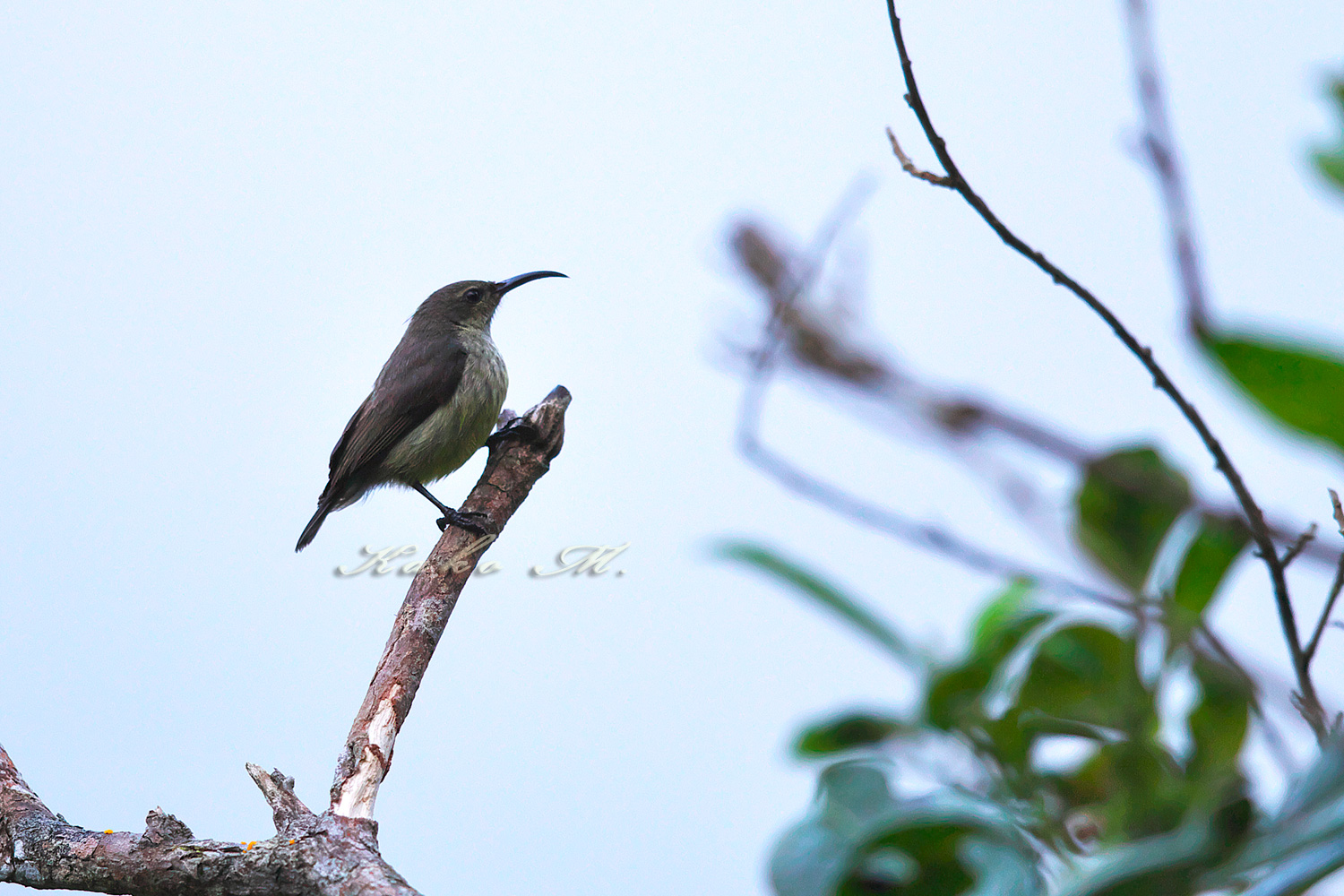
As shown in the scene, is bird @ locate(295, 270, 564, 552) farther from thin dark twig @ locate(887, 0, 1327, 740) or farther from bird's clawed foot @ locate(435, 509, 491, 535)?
thin dark twig @ locate(887, 0, 1327, 740)

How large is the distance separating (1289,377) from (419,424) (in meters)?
4.43

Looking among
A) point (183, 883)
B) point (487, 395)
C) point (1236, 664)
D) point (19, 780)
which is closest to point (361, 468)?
point (487, 395)

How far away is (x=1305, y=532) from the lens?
63 centimetres

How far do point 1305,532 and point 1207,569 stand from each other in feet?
0.35

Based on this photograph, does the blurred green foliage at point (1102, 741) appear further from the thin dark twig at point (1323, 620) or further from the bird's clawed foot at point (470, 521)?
the bird's clawed foot at point (470, 521)

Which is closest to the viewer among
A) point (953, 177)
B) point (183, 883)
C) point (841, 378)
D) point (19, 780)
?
point (841, 378)

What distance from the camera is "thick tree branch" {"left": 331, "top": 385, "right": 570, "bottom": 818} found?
9.87ft

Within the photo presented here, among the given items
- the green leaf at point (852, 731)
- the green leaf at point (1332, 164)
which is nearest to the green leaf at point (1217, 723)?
the green leaf at point (852, 731)

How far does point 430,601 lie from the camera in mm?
3691

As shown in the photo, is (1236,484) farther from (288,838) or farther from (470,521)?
(470,521)

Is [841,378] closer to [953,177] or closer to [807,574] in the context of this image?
[807,574]

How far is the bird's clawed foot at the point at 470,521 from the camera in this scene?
409cm

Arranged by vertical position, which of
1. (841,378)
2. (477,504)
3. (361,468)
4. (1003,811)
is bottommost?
(1003,811)

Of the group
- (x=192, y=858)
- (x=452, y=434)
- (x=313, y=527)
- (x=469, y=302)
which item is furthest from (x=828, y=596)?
(x=469, y=302)
